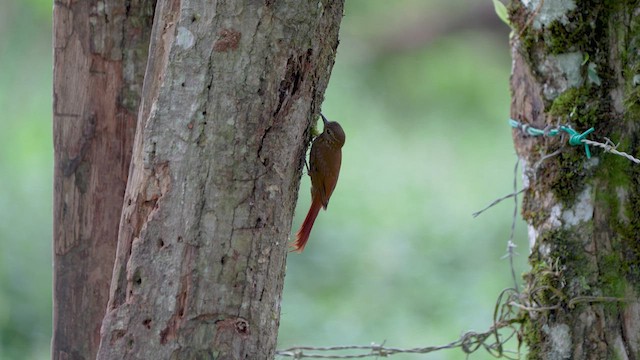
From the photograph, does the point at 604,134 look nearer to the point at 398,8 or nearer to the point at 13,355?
the point at 13,355

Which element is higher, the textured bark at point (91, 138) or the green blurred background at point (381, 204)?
the green blurred background at point (381, 204)

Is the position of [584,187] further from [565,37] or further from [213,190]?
[213,190]

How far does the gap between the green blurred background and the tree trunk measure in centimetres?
347

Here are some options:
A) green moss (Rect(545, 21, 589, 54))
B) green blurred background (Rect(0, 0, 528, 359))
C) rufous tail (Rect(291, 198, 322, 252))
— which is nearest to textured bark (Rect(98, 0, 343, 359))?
rufous tail (Rect(291, 198, 322, 252))

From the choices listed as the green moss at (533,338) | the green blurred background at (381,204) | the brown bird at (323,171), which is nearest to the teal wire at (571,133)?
the green moss at (533,338)

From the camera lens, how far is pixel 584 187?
2.83 meters

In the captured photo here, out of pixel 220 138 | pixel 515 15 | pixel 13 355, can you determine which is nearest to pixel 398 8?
pixel 13 355

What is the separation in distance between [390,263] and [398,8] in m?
5.46

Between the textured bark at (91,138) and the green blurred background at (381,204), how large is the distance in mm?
3428

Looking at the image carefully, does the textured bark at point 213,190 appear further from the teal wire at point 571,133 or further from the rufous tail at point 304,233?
the teal wire at point 571,133

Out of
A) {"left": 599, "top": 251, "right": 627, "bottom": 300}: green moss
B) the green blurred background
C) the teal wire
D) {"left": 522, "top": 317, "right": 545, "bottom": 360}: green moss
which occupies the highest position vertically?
the green blurred background

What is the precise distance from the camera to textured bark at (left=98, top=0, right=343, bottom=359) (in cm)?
221

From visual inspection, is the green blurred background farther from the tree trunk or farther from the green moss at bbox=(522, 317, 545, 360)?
the tree trunk

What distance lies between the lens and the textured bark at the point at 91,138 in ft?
9.75
